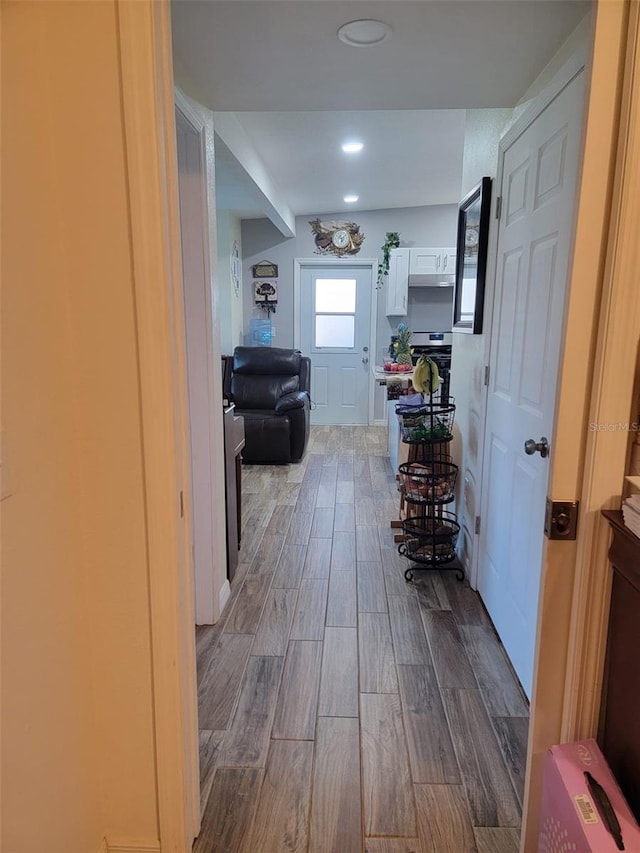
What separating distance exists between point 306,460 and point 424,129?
2.97 meters

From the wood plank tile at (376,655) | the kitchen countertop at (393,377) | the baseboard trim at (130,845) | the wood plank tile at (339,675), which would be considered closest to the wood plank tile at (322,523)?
the wood plank tile at (376,655)

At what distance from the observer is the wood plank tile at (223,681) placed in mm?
1888

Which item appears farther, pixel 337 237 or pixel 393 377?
pixel 337 237

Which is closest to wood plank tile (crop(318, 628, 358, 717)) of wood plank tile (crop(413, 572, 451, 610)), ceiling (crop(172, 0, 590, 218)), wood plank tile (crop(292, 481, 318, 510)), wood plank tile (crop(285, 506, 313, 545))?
Result: wood plank tile (crop(413, 572, 451, 610))

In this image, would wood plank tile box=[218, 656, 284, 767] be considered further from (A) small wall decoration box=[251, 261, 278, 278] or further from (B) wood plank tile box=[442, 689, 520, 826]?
(A) small wall decoration box=[251, 261, 278, 278]

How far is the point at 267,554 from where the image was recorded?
319 cm

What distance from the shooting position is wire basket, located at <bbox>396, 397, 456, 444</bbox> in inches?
115

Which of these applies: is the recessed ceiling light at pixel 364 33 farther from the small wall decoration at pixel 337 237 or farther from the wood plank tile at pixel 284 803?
the small wall decoration at pixel 337 237

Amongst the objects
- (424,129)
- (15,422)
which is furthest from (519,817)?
(424,129)

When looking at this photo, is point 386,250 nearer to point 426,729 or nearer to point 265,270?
point 265,270

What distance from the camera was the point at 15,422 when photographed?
38.7 inches

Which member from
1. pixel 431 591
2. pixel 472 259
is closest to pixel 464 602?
pixel 431 591

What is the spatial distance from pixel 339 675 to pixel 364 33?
2171 mm

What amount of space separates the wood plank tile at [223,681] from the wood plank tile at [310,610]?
23 centimetres
